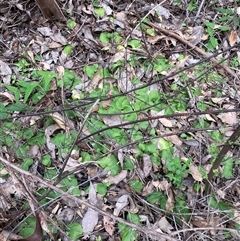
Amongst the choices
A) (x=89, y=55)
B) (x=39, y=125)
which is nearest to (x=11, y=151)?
(x=39, y=125)

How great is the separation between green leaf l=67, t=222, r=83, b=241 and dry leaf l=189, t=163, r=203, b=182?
30.7 inches

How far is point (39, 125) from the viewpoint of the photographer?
242 centimetres

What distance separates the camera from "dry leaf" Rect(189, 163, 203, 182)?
2.36 meters

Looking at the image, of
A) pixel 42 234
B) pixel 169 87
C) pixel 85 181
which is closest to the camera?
pixel 42 234

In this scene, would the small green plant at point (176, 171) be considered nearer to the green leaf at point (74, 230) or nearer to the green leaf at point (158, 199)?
the green leaf at point (158, 199)

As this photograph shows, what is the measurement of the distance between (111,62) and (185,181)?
3.34 feet

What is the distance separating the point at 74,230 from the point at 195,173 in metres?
0.84

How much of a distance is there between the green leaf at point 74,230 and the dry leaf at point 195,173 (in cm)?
78

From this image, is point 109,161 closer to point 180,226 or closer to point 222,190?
point 180,226

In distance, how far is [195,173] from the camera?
7.84ft

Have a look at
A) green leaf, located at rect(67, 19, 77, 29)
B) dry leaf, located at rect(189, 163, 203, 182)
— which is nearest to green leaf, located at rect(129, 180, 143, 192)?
dry leaf, located at rect(189, 163, 203, 182)

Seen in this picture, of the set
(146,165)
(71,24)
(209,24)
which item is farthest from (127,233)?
(209,24)

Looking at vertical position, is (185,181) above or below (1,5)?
below

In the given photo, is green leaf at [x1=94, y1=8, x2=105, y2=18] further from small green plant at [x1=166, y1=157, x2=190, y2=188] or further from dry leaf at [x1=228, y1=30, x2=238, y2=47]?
small green plant at [x1=166, y1=157, x2=190, y2=188]
